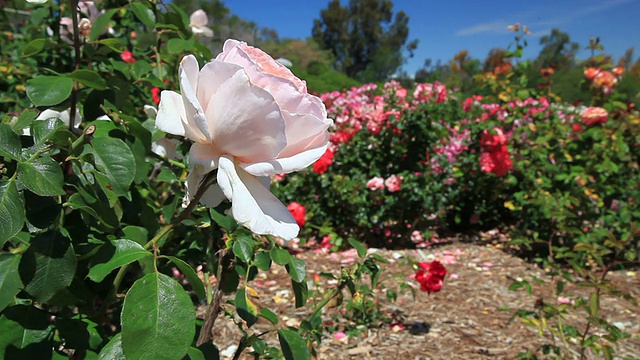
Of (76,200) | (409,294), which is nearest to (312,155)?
(76,200)

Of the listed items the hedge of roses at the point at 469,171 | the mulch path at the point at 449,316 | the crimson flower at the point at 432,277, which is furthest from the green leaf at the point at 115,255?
the hedge of roses at the point at 469,171

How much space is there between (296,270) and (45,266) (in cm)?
36

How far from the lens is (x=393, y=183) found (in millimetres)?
3102

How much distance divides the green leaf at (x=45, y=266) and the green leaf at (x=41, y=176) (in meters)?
0.10

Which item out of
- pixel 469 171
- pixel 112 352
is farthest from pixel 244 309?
pixel 469 171

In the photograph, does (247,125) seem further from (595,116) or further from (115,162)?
(595,116)

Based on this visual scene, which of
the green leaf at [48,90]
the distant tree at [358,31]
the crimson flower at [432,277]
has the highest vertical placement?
the distant tree at [358,31]

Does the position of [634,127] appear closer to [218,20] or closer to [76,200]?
[76,200]

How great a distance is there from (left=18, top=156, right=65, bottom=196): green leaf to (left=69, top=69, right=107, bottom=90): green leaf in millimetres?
239

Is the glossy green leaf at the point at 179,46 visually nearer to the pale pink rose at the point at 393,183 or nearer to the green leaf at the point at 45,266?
the green leaf at the point at 45,266

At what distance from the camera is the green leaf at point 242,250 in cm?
70

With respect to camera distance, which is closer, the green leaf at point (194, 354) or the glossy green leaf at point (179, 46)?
the green leaf at point (194, 354)

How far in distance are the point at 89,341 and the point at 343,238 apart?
2.63m

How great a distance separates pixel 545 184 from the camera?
2955 millimetres
